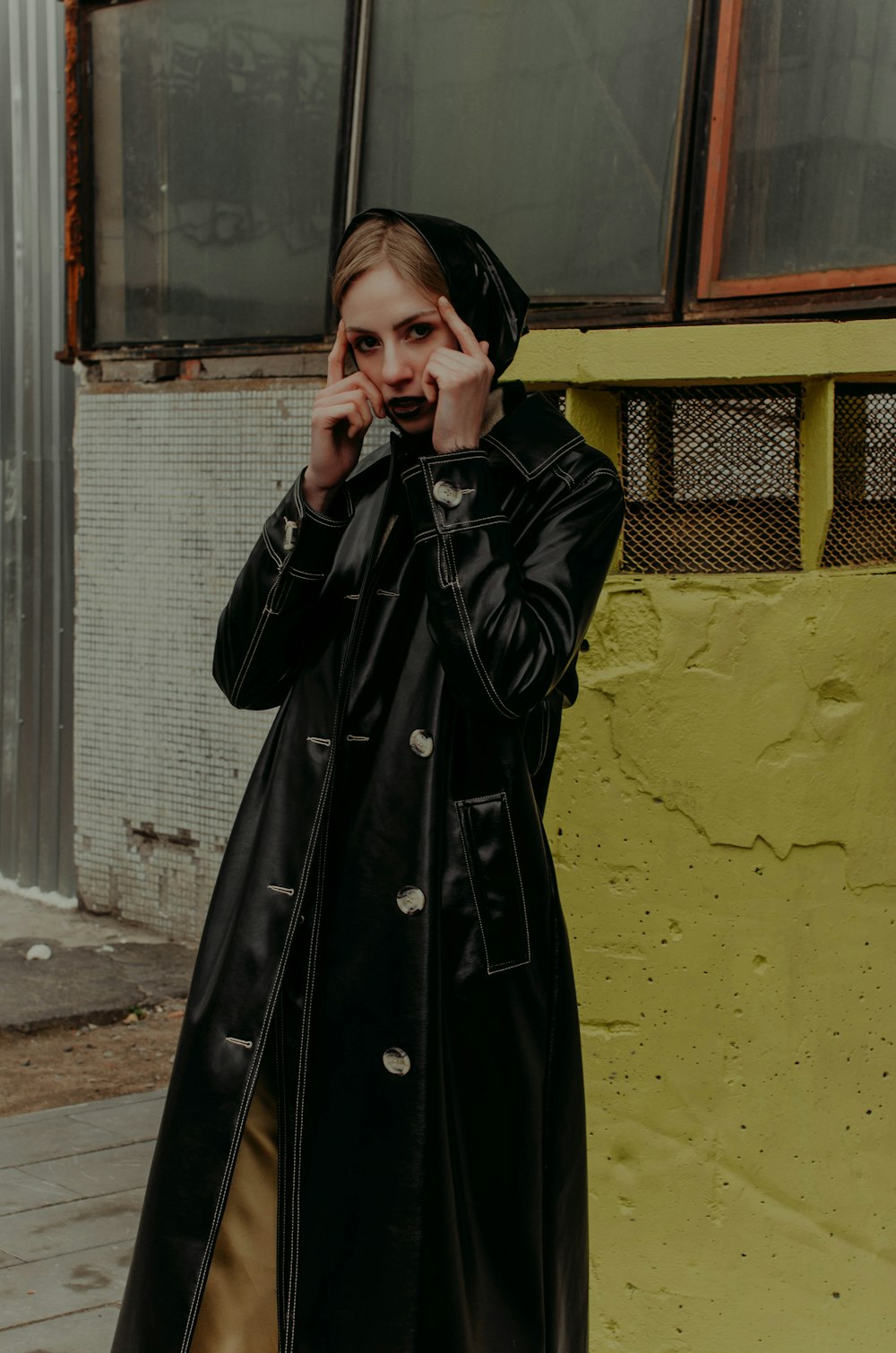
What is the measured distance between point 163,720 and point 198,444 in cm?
118

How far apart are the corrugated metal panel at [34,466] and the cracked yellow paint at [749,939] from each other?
5.07 m

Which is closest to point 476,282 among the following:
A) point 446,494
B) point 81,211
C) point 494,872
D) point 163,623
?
point 446,494

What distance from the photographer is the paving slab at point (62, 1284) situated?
3523 millimetres

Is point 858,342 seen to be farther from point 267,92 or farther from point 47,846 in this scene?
point 47,846

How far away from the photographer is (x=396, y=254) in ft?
7.53

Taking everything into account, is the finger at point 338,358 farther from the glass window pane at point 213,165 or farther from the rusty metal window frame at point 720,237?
the glass window pane at point 213,165

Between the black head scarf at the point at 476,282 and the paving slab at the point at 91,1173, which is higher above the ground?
the black head scarf at the point at 476,282

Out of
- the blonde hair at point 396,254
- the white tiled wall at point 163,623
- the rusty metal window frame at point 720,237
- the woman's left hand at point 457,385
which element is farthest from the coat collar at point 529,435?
the white tiled wall at point 163,623

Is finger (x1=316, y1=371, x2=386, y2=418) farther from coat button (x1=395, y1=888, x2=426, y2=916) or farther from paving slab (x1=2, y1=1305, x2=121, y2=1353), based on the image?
paving slab (x1=2, y1=1305, x2=121, y2=1353)

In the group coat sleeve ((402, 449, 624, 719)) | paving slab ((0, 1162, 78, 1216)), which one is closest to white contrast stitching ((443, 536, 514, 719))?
coat sleeve ((402, 449, 624, 719))

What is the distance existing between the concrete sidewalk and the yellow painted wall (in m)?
1.25

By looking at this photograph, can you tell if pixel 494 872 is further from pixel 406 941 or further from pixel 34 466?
pixel 34 466

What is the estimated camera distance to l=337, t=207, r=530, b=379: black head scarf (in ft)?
7.55

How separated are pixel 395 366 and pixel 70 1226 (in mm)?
2610
